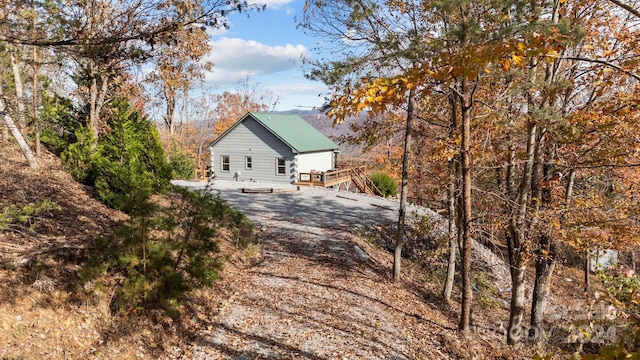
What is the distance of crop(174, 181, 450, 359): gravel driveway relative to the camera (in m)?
6.47

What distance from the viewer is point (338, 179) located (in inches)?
1106

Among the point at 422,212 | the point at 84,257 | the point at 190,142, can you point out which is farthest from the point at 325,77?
the point at 190,142

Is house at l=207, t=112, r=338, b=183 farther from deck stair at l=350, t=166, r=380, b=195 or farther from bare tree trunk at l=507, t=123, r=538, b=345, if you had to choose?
bare tree trunk at l=507, t=123, r=538, b=345

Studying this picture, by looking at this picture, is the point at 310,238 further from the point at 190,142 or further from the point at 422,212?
the point at 190,142

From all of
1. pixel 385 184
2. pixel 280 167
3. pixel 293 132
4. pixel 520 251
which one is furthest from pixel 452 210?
pixel 293 132

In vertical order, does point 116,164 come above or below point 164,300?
above

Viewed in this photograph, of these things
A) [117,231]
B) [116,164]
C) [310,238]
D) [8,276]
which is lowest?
[310,238]

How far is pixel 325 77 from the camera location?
7.99m

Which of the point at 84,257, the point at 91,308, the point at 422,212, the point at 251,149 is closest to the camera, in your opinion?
the point at 91,308

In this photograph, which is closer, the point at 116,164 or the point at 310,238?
the point at 116,164

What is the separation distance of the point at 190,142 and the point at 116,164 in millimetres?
42144

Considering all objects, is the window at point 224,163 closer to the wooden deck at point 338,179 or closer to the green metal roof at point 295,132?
the green metal roof at point 295,132

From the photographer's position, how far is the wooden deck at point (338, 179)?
2667 cm

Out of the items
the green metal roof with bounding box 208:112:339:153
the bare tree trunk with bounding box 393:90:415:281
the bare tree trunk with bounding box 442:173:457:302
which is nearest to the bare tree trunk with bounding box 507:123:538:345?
the bare tree trunk with bounding box 442:173:457:302
